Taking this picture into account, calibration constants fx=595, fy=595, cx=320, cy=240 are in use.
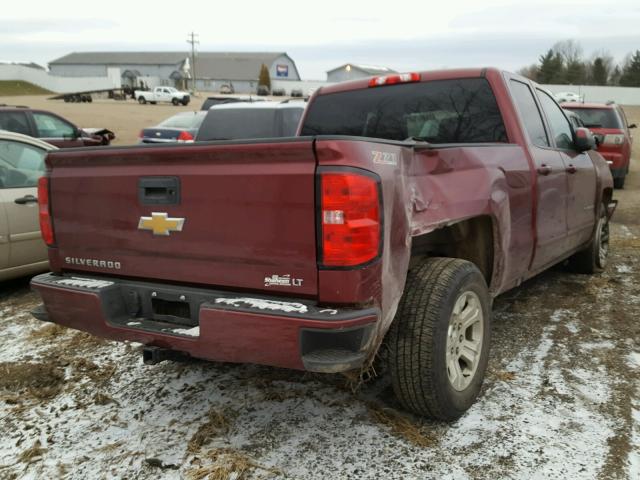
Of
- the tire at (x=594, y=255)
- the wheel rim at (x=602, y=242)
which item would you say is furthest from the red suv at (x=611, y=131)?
the tire at (x=594, y=255)

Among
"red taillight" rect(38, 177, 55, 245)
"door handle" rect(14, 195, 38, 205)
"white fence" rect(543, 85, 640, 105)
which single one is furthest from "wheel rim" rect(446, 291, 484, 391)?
"white fence" rect(543, 85, 640, 105)

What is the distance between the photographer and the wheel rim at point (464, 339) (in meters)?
3.00

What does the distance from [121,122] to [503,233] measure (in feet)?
106

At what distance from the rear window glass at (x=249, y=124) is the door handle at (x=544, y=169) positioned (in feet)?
14.9

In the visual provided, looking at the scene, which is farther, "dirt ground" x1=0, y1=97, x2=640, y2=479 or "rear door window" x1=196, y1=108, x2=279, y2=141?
"rear door window" x1=196, y1=108, x2=279, y2=141

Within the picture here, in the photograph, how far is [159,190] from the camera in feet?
9.12

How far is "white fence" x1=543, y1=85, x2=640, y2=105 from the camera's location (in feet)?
183

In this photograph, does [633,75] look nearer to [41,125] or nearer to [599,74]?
[599,74]

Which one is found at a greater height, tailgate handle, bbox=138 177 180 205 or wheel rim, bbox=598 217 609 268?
tailgate handle, bbox=138 177 180 205

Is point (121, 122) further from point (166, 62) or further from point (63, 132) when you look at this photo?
point (166, 62)

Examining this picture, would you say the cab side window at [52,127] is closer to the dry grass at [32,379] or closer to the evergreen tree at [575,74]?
the dry grass at [32,379]

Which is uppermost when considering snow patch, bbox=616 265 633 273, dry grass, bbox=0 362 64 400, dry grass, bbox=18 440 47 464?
dry grass, bbox=18 440 47 464

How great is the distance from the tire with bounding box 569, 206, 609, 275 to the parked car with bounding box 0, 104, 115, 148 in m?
8.89

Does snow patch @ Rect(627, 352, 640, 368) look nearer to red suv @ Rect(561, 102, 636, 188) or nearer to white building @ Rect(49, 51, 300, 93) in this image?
red suv @ Rect(561, 102, 636, 188)
